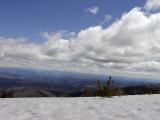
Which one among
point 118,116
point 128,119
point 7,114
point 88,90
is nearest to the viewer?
point 128,119

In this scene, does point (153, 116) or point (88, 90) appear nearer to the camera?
point (153, 116)

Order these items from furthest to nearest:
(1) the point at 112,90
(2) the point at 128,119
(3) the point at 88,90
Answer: (3) the point at 88,90 → (1) the point at 112,90 → (2) the point at 128,119

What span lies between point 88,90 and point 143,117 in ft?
45.4

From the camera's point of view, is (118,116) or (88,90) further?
(88,90)

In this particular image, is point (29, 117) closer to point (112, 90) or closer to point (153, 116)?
point (153, 116)

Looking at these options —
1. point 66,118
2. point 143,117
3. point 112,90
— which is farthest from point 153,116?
point 112,90

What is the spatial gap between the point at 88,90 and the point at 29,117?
13.7 metres

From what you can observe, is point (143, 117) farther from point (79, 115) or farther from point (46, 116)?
point (46, 116)

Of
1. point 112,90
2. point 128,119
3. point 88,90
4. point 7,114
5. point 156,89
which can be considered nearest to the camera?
point 128,119

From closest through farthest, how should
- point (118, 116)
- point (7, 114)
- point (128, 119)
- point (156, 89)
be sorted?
1. point (128, 119)
2. point (118, 116)
3. point (7, 114)
4. point (156, 89)

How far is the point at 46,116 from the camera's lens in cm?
785

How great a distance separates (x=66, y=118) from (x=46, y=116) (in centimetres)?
75

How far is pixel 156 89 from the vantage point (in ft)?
82.9

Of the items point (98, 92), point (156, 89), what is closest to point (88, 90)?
point (98, 92)
